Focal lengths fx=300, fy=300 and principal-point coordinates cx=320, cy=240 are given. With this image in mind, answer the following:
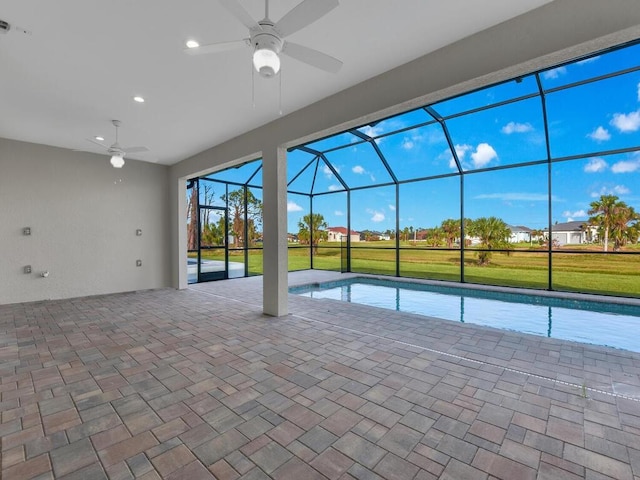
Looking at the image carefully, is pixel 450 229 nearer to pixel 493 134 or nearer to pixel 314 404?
pixel 493 134

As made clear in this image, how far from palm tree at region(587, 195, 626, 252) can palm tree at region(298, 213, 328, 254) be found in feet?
27.1

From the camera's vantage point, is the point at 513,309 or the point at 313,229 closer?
the point at 513,309

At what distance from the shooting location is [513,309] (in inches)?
211

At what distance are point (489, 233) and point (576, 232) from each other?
2.42m

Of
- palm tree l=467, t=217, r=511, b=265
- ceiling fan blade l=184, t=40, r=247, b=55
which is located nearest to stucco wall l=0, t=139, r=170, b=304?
ceiling fan blade l=184, t=40, r=247, b=55

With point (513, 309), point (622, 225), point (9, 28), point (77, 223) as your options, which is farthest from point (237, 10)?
point (622, 225)

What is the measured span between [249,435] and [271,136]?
3.97m

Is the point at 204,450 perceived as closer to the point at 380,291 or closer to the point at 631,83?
the point at 380,291

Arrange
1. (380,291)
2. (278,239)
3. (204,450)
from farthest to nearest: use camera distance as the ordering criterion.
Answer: (380,291) < (278,239) < (204,450)

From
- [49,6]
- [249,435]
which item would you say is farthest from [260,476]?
[49,6]

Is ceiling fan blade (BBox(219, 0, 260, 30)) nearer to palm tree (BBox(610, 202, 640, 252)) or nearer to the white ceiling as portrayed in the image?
the white ceiling

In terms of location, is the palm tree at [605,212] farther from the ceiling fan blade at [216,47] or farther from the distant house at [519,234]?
the ceiling fan blade at [216,47]

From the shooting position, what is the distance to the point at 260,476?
1545mm

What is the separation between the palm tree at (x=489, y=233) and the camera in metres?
10.2
